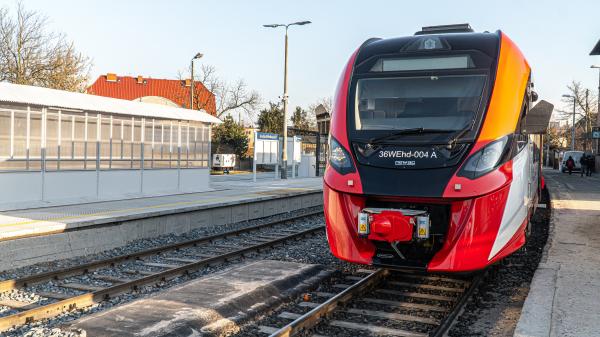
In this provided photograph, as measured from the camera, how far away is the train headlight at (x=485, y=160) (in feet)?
19.9

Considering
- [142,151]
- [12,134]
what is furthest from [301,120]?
[12,134]

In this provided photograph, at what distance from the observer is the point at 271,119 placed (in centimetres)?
5875

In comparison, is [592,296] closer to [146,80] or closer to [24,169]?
[24,169]

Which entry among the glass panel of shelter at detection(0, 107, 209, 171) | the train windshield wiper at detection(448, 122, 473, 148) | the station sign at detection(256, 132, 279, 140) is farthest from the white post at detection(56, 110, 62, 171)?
the station sign at detection(256, 132, 279, 140)

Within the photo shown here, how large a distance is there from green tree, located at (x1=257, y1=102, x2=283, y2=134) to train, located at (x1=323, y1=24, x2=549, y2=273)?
51259 mm

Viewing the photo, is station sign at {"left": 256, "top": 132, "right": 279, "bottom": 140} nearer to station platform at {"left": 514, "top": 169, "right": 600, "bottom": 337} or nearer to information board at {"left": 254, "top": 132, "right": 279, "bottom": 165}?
information board at {"left": 254, "top": 132, "right": 279, "bottom": 165}

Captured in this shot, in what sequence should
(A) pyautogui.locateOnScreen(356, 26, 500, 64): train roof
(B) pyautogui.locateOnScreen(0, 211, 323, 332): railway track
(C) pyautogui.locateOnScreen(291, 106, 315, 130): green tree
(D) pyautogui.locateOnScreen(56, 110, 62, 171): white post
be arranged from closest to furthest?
(B) pyautogui.locateOnScreen(0, 211, 323, 332): railway track
(A) pyautogui.locateOnScreen(356, 26, 500, 64): train roof
(D) pyautogui.locateOnScreen(56, 110, 62, 171): white post
(C) pyautogui.locateOnScreen(291, 106, 315, 130): green tree

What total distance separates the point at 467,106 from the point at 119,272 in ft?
17.9

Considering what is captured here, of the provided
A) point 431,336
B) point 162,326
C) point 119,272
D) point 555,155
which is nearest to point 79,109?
point 119,272

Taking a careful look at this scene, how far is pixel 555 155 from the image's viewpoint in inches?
2406

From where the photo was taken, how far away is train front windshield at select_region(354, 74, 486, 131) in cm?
660

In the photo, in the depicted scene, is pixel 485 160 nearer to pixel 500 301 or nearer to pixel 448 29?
pixel 500 301

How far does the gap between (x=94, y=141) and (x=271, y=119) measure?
44.0 m

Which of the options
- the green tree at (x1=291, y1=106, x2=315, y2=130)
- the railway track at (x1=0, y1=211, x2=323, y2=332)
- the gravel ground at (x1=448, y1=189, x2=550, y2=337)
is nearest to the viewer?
the gravel ground at (x1=448, y1=189, x2=550, y2=337)
